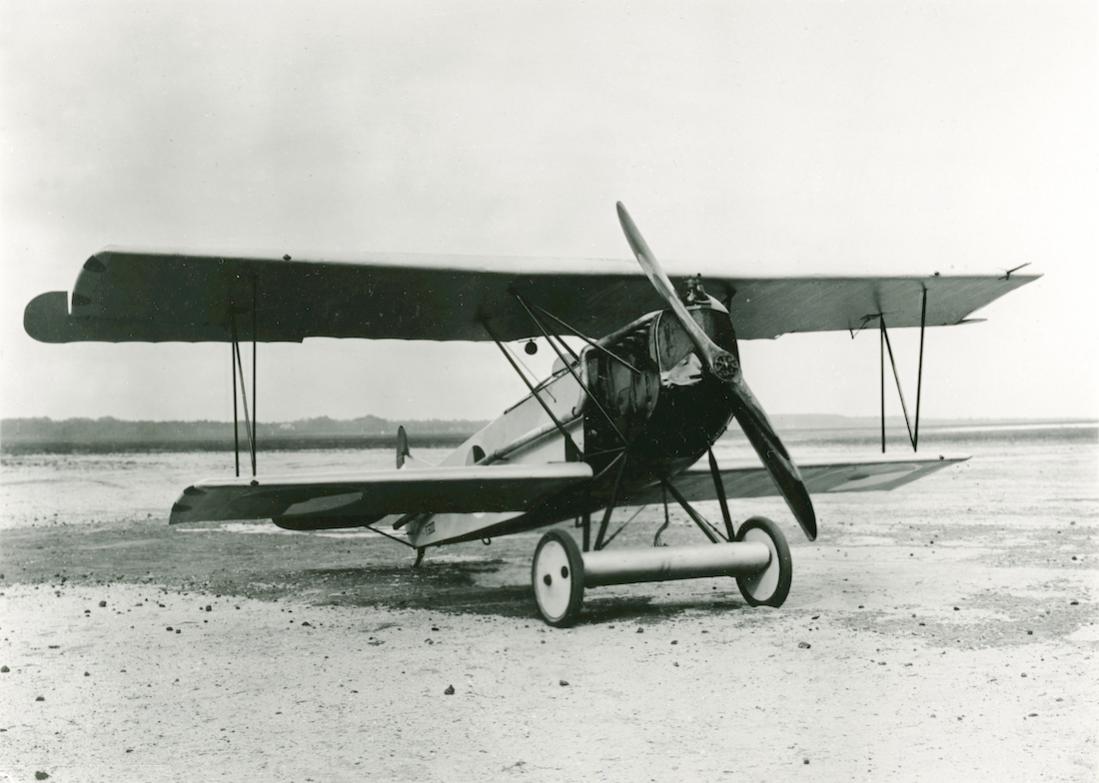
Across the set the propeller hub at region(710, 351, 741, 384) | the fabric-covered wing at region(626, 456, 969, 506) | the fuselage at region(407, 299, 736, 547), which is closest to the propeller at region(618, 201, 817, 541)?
the propeller hub at region(710, 351, 741, 384)

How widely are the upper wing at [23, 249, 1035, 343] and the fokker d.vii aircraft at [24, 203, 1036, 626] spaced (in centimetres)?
2

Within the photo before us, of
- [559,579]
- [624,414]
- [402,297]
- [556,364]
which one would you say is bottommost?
[559,579]

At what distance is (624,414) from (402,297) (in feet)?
7.20

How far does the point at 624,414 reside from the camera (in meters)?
7.48

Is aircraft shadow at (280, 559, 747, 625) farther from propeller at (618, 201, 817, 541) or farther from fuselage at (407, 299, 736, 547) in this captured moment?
propeller at (618, 201, 817, 541)

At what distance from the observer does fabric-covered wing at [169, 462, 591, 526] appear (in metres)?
7.11

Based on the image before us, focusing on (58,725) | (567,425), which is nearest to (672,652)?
(567,425)

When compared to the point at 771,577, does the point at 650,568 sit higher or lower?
higher

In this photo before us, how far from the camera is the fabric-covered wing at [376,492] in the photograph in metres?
7.11

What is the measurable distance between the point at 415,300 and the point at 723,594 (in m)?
3.83

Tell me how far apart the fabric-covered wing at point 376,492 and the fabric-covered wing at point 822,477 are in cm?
150

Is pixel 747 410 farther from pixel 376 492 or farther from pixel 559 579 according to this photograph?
Result: pixel 376 492

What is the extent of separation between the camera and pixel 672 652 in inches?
240

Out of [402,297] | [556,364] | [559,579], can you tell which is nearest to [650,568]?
[559,579]
